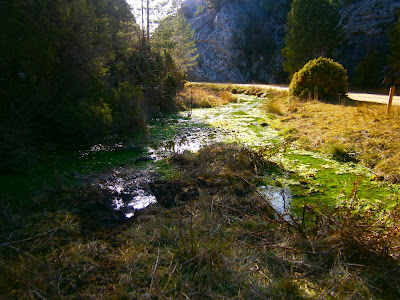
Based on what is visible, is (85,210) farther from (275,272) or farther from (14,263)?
(275,272)

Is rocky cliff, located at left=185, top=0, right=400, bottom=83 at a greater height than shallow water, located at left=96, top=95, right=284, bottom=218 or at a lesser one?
greater

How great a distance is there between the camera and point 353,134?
751 centimetres

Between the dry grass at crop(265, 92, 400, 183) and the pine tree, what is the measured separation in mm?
14484

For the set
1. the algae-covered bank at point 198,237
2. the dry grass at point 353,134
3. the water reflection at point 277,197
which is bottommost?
the water reflection at point 277,197

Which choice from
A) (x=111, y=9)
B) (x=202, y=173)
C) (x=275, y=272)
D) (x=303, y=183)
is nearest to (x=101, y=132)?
(x=202, y=173)

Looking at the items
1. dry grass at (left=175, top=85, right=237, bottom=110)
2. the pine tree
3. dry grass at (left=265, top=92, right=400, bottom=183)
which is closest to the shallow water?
dry grass at (left=265, top=92, right=400, bottom=183)

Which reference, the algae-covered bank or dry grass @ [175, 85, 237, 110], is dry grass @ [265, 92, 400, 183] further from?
dry grass @ [175, 85, 237, 110]

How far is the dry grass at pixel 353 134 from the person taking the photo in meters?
6.05

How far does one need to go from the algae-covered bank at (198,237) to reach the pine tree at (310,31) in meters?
20.5

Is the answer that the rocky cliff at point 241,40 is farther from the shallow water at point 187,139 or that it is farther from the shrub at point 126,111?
the shrub at point 126,111

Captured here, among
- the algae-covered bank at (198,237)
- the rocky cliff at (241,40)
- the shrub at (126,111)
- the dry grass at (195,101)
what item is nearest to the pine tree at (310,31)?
the dry grass at (195,101)

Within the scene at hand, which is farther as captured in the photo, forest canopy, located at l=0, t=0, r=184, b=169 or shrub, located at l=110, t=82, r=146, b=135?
shrub, located at l=110, t=82, r=146, b=135

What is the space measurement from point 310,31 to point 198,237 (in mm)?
25009

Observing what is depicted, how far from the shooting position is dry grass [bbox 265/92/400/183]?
6055mm
